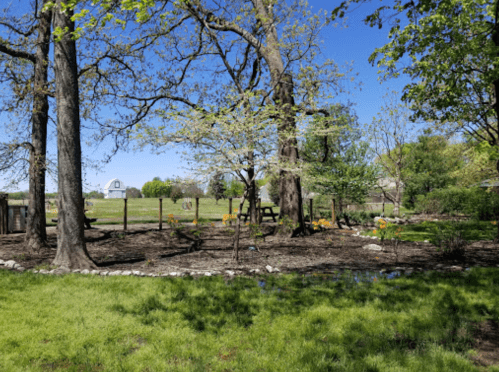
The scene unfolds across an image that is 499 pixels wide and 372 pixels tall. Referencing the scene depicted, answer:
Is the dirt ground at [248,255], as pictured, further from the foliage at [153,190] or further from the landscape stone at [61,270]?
the foliage at [153,190]

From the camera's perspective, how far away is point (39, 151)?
9.19m

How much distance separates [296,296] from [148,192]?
64.6 m

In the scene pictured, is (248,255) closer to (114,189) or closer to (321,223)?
(321,223)

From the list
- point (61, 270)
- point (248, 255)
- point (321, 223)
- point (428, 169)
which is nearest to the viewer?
point (61, 270)

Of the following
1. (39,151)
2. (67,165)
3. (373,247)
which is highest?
(39,151)

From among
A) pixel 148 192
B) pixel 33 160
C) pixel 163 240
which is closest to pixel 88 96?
pixel 33 160

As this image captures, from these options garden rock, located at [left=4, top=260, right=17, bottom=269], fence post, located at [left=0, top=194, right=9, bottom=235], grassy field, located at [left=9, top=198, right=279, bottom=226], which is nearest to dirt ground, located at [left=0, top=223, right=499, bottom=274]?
garden rock, located at [left=4, top=260, right=17, bottom=269]

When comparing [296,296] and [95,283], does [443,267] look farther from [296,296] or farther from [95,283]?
[95,283]

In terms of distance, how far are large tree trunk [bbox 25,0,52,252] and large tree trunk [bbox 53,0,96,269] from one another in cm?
227

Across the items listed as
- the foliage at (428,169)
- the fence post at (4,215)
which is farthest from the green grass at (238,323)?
the foliage at (428,169)

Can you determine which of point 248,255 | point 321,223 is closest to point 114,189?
point 321,223

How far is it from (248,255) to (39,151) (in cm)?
616

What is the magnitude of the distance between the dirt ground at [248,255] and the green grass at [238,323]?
91 cm

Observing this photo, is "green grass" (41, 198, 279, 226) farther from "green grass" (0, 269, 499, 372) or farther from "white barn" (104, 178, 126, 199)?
"white barn" (104, 178, 126, 199)
